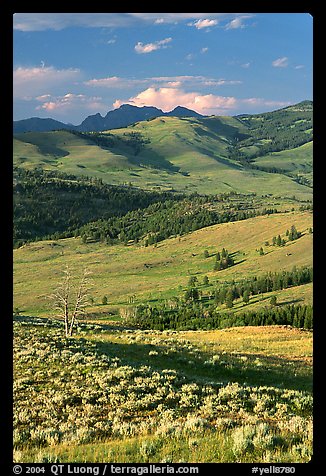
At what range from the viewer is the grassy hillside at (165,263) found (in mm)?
140375

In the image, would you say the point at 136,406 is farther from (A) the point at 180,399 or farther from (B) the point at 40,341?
(B) the point at 40,341

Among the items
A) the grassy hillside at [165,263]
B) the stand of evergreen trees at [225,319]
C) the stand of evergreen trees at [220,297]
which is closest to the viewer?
the stand of evergreen trees at [225,319]

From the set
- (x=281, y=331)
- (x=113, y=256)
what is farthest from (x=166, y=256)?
(x=281, y=331)

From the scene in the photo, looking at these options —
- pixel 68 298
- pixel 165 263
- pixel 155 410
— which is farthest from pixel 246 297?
pixel 155 410

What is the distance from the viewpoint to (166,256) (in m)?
188

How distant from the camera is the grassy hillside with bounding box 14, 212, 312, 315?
140375 millimetres

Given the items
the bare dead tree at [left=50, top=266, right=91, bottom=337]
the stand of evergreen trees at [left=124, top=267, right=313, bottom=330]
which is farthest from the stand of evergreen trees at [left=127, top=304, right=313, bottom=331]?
the bare dead tree at [left=50, top=266, right=91, bottom=337]

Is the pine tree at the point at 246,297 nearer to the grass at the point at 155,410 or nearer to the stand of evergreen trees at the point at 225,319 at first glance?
the stand of evergreen trees at the point at 225,319

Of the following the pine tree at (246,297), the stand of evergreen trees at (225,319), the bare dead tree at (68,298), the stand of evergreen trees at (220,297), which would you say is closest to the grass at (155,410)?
the bare dead tree at (68,298)

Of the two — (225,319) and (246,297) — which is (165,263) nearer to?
(246,297)

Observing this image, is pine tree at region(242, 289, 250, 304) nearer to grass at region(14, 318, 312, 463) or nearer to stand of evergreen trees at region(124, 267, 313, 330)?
stand of evergreen trees at region(124, 267, 313, 330)

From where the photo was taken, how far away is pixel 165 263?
180m

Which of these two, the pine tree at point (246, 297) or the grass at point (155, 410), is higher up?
the grass at point (155, 410)
